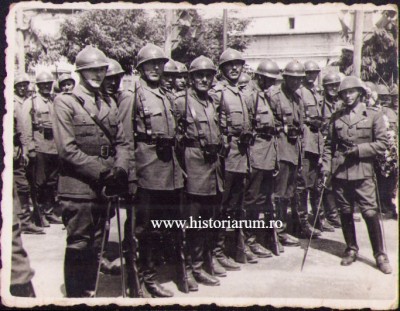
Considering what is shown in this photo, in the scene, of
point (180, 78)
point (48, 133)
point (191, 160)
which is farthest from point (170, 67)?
point (48, 133)

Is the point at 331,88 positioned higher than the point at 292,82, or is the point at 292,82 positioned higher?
the point at 292,82

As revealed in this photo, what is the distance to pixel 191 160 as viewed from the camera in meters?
4.55

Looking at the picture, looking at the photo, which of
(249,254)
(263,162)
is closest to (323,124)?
(263,162)

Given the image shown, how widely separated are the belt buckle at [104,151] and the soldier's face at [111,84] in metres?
1.02

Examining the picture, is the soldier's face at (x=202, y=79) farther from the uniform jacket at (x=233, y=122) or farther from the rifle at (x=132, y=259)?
the rifle at (x=132, y=259)

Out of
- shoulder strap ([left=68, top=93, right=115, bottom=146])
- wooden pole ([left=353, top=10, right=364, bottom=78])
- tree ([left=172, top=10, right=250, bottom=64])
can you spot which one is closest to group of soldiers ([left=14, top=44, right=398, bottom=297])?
shoulder strap ([left=68, top=93, right=115, bottom=146])

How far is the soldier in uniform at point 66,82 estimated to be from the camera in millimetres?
6380

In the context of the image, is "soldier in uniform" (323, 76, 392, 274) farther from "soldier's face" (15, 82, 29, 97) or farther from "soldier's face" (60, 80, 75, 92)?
"soldier's face" (60, 80, 75, 92)

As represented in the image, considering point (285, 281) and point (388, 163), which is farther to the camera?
point (388, 163)

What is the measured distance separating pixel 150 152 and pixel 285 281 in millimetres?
1669

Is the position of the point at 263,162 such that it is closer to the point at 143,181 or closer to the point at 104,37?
the point at 143,181

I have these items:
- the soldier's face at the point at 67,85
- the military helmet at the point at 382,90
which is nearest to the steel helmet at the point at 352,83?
the military helmet at the point at 382,90

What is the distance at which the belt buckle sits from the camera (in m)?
3.97

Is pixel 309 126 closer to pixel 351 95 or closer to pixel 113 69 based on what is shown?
pixel 351 95
